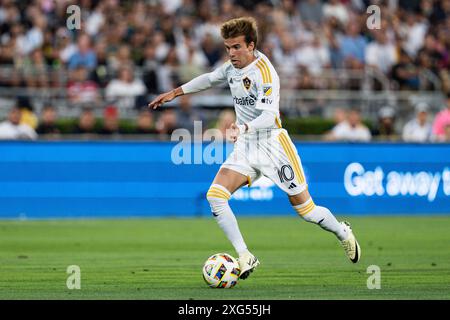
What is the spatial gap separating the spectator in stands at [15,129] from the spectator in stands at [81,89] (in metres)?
2.18

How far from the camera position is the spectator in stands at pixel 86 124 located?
23.1m

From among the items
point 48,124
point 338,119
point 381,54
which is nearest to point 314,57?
point 381,54

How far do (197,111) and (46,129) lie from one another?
3500 mm

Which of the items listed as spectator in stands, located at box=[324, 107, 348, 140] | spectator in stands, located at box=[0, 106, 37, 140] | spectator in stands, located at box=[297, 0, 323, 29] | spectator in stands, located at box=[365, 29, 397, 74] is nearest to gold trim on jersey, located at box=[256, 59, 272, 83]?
spectator in stands, located at box=[0, 106, 37, 140]

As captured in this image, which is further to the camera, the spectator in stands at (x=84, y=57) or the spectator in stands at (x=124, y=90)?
the spectator in stands at (x=84, y=57)

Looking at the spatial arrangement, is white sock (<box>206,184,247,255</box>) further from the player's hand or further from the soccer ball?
the player's hand

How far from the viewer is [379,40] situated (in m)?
28.5

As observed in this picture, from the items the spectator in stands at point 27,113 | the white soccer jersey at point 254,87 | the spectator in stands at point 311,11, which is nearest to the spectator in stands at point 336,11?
the spectator in stands at point 311,11

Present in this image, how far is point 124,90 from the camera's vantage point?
24797 millimetres

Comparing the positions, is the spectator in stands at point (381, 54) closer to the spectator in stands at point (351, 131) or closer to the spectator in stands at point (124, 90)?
the spectator in stands at point (351, 131)

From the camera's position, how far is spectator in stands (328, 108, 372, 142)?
24.0 m

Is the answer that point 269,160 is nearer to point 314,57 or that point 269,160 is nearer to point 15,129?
point 15,129
